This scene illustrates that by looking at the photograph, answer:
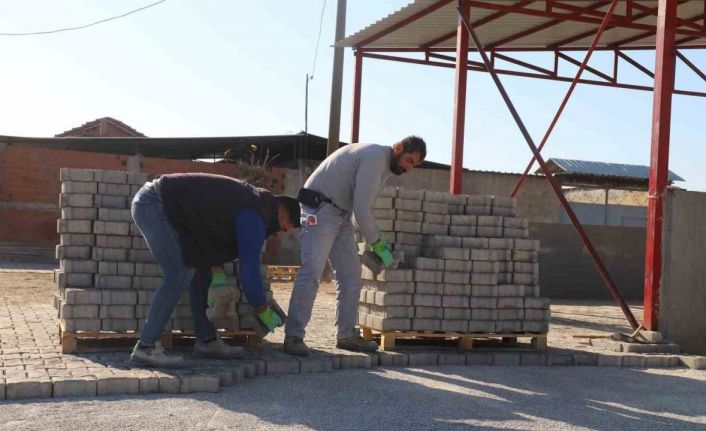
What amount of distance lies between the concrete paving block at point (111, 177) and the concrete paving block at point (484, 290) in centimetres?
338

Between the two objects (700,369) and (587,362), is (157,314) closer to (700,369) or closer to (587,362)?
(587,362)

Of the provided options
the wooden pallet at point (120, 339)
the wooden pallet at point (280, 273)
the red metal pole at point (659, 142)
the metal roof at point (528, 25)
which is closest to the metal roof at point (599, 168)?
the wooden pallet at point (280, 273)

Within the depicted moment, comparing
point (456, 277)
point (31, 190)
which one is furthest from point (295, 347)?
point (31, 190)

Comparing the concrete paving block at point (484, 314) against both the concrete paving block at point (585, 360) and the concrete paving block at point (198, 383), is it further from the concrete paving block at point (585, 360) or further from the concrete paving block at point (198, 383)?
the concrete paving block at point (198, 383)

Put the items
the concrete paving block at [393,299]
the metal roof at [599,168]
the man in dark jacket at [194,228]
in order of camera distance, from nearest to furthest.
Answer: the man in dark jacket at [194,228]
the concrete paving block at [393,299]
the metal roof at [599,168]

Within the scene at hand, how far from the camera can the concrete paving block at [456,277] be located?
7703 millimetres

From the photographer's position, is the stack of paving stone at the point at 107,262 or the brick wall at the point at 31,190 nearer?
the stack of paving stone at the point at 107,262

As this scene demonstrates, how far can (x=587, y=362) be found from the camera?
25.4 feet

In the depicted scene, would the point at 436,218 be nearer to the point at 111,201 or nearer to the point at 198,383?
the point at 111,201

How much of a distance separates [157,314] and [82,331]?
3.34 feet

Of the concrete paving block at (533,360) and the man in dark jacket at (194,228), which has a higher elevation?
the man in dark jacket at (194,228)

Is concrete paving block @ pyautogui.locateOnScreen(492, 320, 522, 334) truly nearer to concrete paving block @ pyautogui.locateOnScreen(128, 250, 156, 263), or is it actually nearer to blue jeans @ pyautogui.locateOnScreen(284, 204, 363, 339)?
blue jeans @ pyautogui.locateOnScreen(284, 204, 363, 339)

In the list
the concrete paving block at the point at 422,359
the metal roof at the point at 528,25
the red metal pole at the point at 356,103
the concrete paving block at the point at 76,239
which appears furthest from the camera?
the red metal pole at the point at 356,103

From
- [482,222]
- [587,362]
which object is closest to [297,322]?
[482,222]
